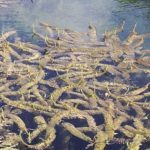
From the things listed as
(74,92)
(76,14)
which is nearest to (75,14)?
(76,14)

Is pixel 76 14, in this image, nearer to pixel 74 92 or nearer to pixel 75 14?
pixel 75 14

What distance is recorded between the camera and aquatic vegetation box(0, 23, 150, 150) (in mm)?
25203

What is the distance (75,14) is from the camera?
1983 inches

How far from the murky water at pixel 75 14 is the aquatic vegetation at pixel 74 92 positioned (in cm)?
548

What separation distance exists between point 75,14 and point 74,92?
2275cm

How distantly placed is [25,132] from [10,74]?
315 inches

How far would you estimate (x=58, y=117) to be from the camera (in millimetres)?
26516

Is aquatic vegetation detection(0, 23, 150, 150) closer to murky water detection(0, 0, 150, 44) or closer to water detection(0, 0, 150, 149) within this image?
water detection(0, 0, 150, 149)

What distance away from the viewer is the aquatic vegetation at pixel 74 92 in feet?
82.7

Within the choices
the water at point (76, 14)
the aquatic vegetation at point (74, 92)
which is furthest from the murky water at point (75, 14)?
the aquatic vegetation at point (74, 92)

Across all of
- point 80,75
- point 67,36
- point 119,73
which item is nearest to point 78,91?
point 80,75

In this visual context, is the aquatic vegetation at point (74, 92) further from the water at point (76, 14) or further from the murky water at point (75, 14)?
the murky water at point (75, 14)

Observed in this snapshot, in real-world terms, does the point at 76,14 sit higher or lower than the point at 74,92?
higher

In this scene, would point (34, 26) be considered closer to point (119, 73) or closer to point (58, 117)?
point (119, 73)
